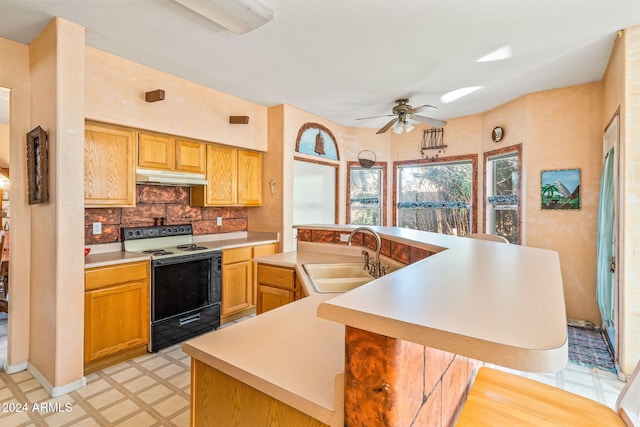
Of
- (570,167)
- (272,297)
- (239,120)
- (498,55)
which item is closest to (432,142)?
(570,167)

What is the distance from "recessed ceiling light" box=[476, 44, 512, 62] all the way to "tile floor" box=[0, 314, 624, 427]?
8.72ft

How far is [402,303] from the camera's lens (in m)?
0.66

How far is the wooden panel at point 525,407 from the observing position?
0.99 m

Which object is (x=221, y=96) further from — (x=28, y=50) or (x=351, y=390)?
(x=351, y=390)

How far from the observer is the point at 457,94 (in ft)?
12.3

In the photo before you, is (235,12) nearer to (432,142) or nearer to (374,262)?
(374,262)

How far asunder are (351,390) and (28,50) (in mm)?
3515

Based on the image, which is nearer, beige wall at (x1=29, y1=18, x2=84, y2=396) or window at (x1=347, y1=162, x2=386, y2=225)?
beige wall at (x1=29, y1=18, x2=84, y2=396)

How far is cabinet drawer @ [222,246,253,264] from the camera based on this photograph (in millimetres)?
3572

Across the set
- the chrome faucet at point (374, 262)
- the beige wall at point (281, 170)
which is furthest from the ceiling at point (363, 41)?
the chrome faucet at point (374, 262)

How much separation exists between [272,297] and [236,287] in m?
1.17

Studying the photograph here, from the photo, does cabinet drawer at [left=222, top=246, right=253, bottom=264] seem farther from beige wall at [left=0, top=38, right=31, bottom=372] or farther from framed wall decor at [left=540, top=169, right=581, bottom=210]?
framed wall decor at [left=540, top=169, right=581, bottom=210]

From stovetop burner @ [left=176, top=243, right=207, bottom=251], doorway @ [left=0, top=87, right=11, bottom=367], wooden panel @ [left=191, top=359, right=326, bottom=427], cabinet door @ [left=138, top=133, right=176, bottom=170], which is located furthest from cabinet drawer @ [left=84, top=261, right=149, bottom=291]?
wooden panel @ [left=191, top=359, right=326, bottom=427]

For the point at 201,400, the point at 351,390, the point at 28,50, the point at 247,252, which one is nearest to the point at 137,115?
the point at 28,50
